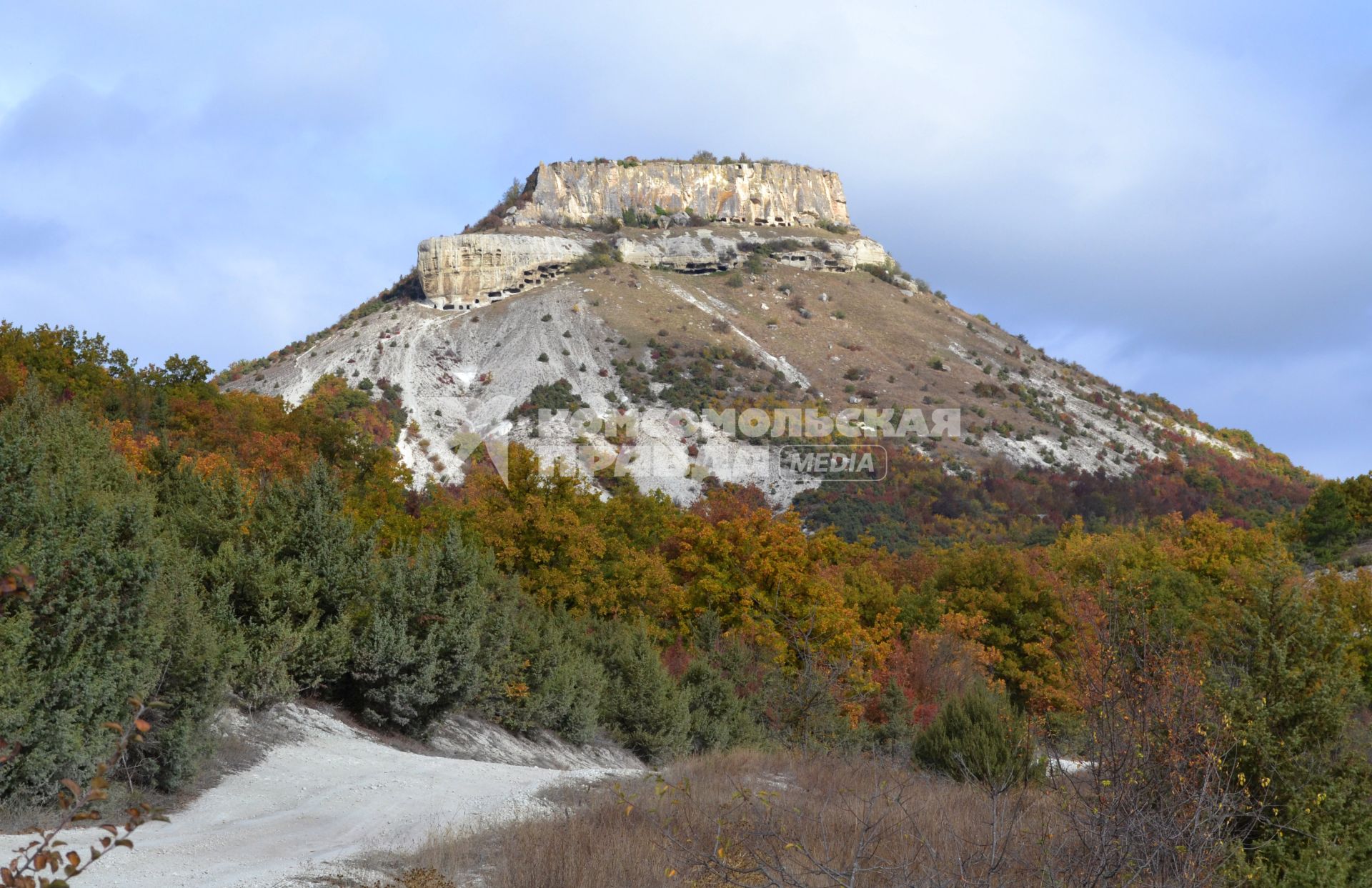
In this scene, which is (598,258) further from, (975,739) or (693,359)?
(975,739)

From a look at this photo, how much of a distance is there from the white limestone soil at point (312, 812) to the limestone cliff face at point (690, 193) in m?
118

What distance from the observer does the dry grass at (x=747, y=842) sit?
27.1ft

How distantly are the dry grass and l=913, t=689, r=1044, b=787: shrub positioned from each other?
8.24ft

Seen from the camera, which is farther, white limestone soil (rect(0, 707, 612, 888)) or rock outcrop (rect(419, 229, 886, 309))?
rock outcrop (rect(419, 229, 886, 309))

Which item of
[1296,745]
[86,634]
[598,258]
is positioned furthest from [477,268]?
[1296,745]

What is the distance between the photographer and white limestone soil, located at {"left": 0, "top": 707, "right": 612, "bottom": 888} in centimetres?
914

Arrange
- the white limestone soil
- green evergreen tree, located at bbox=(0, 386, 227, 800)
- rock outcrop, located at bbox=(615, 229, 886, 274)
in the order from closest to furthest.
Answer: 1. the white limestone soil
2. green evergreen tree, located at bbox=(0, 386, 227, 800)
3. rock outcrop, located at bbox=(615, 229, 886, 274)

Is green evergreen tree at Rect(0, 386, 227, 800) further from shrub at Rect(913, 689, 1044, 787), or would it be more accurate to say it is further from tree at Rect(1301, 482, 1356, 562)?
tree at Rect(1301, 482, 1356, 562)

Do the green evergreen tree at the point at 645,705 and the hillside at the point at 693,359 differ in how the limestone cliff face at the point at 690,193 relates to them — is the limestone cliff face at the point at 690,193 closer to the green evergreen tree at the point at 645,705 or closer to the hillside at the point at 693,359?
the hillside at the point at 693,359

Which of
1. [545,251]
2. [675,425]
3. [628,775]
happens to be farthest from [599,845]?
[545,251]

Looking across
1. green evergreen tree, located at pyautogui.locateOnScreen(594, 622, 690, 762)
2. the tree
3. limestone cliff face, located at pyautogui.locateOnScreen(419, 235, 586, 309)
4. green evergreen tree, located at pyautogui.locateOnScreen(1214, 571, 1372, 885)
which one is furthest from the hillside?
green evergreen tree, located at pyautogui.locateOnScreen(1214, 571, 1372, 885)

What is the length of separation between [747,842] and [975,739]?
888 cm

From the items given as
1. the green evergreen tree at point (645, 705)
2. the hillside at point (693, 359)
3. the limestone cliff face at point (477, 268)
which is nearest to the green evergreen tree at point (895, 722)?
the green evergreen tree at point (645, 705)

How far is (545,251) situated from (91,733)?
103 m
